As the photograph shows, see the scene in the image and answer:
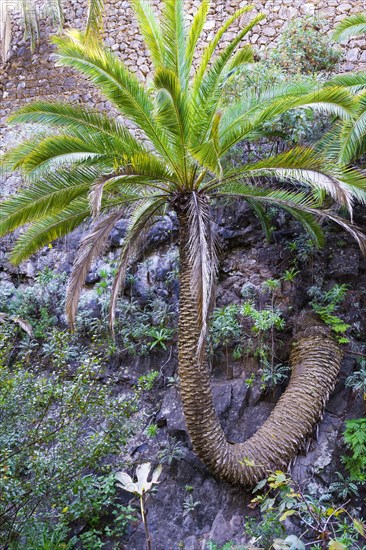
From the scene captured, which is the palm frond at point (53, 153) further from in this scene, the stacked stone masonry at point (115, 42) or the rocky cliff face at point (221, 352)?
the stacked stone masonry at point (115, 42)

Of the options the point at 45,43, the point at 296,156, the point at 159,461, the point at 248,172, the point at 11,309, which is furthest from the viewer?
the point at 45,43

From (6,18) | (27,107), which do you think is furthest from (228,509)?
(6,18)

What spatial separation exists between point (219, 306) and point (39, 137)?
10.7 ft

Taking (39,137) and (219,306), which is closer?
(39,137)

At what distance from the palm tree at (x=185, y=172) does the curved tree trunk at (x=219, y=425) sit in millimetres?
11

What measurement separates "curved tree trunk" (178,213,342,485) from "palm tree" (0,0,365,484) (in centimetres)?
1

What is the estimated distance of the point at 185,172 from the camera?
18.6ft

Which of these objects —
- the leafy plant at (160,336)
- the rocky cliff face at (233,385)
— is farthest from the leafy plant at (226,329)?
the leafy plant at (160,336)

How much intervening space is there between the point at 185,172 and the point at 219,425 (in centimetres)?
278

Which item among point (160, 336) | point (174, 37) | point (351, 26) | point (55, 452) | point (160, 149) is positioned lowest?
point (55, 452)

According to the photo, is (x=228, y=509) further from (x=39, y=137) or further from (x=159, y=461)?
(x=39, y=137)

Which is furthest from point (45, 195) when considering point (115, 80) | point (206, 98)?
point (206, 98)

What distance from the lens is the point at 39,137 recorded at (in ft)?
18.8

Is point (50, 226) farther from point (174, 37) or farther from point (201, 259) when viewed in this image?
point (174, 37)
